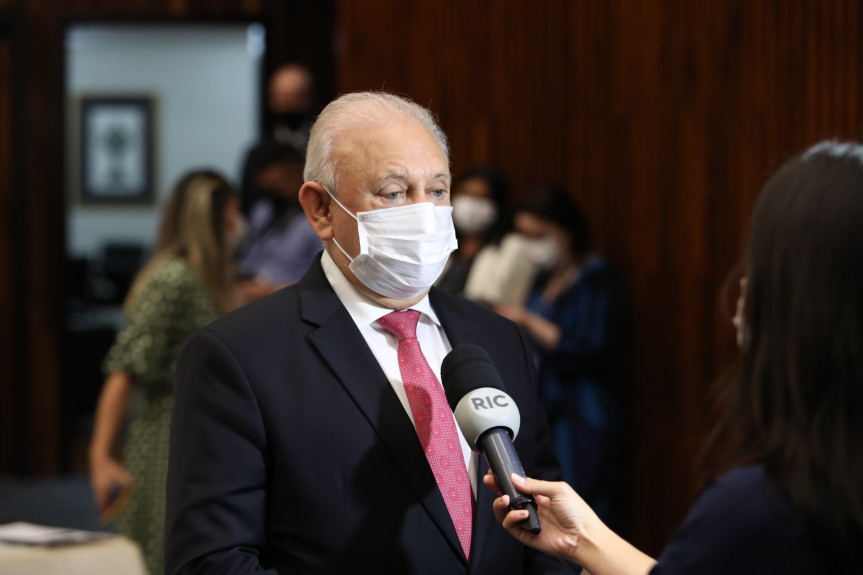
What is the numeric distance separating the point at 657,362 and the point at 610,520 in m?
0.70

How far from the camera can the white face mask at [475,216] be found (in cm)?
468

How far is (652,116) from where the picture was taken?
4074mm

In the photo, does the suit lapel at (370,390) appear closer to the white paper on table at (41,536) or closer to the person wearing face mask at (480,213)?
the white paper on table at (41,536)

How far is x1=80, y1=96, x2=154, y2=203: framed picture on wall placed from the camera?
33.0 feet

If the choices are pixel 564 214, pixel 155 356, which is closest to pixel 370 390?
pixel 155 356

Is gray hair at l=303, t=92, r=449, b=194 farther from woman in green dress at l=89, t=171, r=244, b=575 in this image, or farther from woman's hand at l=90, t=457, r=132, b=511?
woman's hand at l=90, t=457, r=132, b=511

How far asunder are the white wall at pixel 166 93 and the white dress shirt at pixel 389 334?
8694mm

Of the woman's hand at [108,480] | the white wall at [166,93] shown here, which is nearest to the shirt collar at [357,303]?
the woman's hand at [108,480]

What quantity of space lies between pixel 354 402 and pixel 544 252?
2839 millimetres

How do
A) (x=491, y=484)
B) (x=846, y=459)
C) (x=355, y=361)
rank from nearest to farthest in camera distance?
(x=846, y=459) < (x=491, y=484) < (x=355, y=361)

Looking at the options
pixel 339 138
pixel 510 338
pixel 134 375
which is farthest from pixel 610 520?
pixel 339 138

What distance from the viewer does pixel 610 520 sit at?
14.1ft

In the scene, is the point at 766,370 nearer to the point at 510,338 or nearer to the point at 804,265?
the point at 804,265

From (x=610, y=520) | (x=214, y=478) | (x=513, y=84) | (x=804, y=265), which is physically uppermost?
(x=513, y=84)
